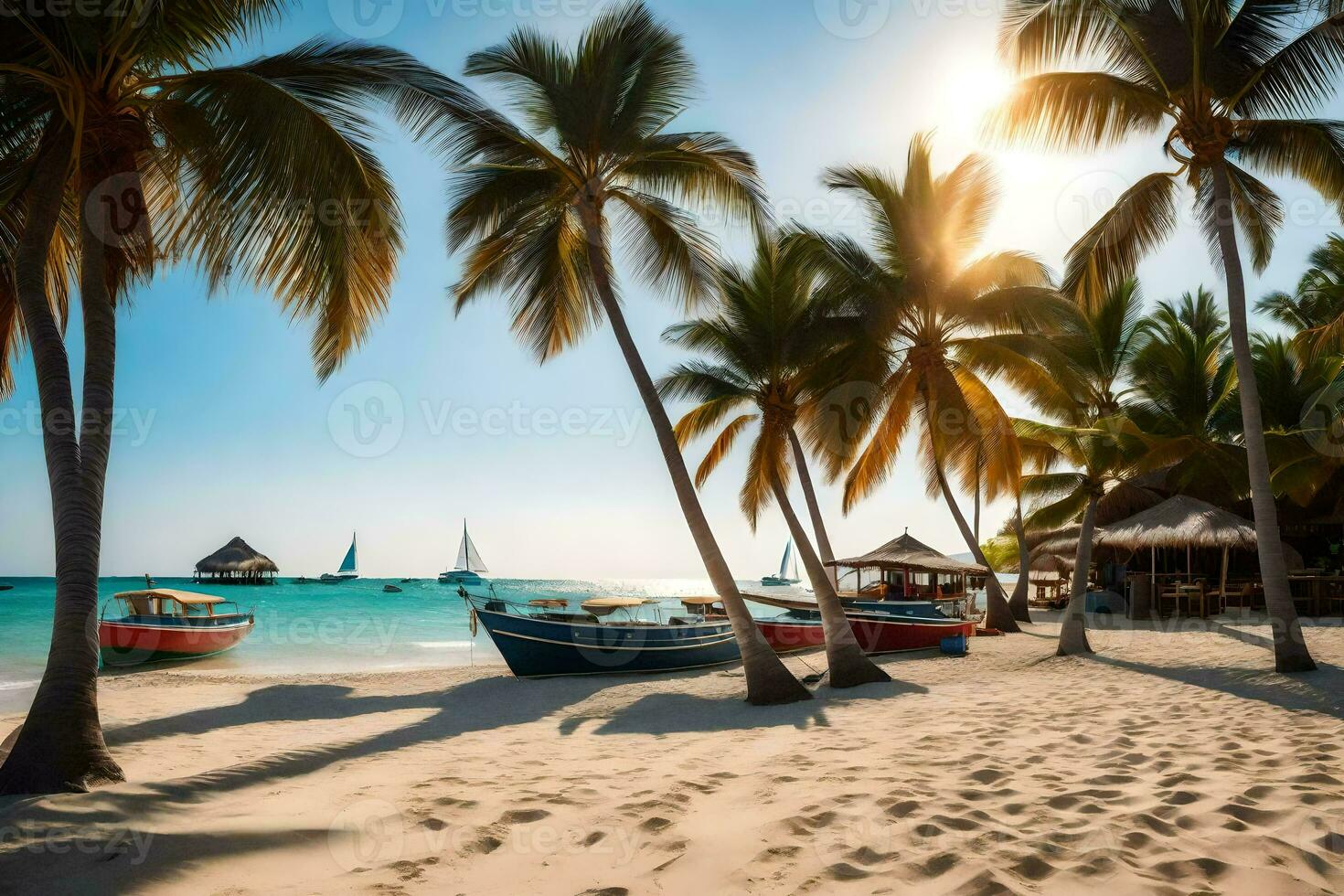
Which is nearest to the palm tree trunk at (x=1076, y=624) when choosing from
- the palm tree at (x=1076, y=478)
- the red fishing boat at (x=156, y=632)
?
the palm tree at (x=1076, y=478)

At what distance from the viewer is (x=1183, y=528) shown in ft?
61.3

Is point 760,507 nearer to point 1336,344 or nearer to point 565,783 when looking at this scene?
point 1336,344

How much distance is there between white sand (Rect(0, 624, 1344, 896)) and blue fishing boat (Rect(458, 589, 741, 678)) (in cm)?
496

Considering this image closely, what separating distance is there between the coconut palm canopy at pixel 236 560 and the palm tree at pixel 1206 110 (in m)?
60.6

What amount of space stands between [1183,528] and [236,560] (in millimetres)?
60651

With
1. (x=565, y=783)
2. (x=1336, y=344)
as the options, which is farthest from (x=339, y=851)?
(x=1336, y=344)

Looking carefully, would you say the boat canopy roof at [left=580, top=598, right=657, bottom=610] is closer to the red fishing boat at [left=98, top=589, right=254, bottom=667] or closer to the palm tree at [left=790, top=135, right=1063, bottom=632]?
the palm tree at [left=790, top=135, right=1063, bottom=632]

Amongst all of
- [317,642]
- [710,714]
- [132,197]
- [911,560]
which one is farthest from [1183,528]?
[317,642]

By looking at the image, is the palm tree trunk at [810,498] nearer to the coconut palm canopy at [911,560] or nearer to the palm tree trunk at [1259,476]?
the coconut palm canopy at [911,560]

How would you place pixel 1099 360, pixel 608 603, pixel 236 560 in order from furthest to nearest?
pixel 236 560, pixel 1099 360, pixel 608 603

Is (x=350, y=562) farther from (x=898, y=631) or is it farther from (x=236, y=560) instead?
(x=898, y=631)

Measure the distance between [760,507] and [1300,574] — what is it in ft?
47.7

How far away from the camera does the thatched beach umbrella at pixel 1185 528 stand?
59.2ft

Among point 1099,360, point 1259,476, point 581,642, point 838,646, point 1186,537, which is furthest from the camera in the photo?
point 1099,360
